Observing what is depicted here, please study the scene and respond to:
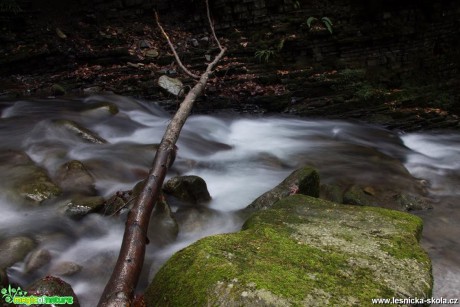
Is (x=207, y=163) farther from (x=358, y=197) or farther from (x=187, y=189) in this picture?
(x=358, y=197)

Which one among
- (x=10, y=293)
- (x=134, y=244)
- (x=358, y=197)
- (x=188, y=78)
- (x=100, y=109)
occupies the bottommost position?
(x=358, y=197)

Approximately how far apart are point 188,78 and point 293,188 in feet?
22.1

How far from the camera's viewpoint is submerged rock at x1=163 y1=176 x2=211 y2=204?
5.41 m

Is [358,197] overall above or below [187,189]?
below

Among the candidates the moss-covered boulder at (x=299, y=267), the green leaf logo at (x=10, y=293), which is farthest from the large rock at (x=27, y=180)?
the moss-covered boulder at (x=299, y=267)

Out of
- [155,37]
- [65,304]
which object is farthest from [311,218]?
[155,37]

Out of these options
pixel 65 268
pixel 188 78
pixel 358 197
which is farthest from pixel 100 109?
pixel 358 197

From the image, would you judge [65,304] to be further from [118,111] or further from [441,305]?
[118,111]

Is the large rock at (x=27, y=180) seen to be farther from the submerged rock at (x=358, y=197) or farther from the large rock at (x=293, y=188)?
the submerged rock at (x=358, y=197)

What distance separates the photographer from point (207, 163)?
7.49 m

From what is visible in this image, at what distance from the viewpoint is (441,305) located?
11.1ft

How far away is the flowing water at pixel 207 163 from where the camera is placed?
4449 millimetres

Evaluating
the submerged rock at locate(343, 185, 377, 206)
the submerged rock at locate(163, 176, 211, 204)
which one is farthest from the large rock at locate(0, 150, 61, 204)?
the submerged rock at locate(343, 185, 377, 206)

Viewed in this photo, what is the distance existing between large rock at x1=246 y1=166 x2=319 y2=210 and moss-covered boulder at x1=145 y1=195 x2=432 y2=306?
5.33 ft
